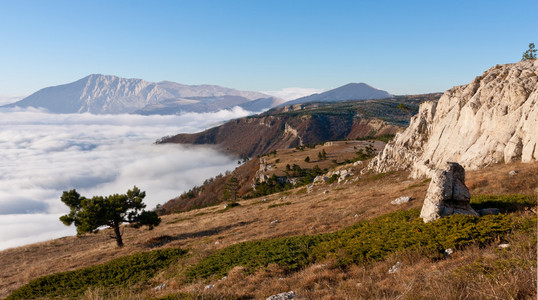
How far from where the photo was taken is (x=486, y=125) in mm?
37375

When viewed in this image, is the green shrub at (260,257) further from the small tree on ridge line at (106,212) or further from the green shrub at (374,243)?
the small tree on ridge line at (106,212)

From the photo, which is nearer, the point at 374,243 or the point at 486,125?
the point at 374,243

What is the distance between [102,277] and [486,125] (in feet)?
153

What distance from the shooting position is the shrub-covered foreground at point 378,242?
11.9 metres

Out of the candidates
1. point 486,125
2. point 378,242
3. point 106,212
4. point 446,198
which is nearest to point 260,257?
point 378,242

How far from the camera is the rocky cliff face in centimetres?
3142

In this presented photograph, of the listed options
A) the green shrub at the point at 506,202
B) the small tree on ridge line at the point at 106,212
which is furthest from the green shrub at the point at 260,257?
the small tree on ridge line at the point at 106,212

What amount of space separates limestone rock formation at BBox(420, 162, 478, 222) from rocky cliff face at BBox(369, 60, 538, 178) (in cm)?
1937

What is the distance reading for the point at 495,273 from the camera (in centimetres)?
756

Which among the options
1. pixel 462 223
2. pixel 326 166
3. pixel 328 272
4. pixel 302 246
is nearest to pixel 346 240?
pixel 302 246

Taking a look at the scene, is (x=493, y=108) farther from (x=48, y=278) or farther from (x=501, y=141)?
(x=48, y=278)

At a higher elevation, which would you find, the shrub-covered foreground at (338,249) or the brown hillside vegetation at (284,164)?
the shrub-covered foreground at (338,249)

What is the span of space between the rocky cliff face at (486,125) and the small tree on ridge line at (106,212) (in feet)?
142

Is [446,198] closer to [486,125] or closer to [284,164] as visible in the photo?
[486,125]
